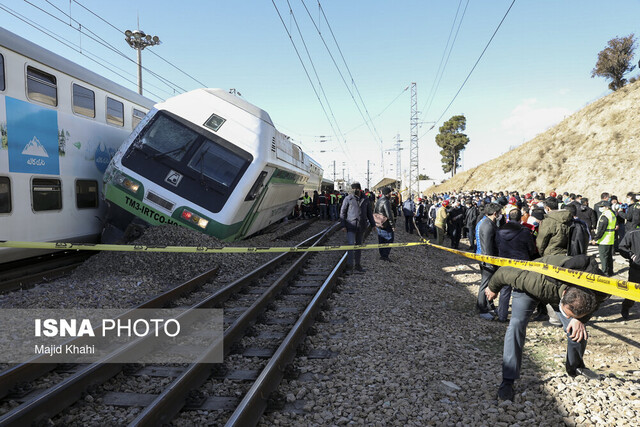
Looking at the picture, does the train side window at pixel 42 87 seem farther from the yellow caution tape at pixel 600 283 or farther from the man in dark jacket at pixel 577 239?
the man in dark jacket at pixel 577 239

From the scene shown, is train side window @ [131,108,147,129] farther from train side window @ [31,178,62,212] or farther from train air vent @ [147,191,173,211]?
train air vent @ [147,191,173,211]

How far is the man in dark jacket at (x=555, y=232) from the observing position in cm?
→ 600

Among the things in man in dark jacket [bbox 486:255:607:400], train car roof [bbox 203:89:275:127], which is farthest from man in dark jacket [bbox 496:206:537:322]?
train car roof [bbox 203:89:275:127]

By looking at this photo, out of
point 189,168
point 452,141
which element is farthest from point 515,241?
point 452,141

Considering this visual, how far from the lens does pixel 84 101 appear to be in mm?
9070

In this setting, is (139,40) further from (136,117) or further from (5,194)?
(5,194)

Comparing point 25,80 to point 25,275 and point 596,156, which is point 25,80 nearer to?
point 25,275

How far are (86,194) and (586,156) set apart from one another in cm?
3740

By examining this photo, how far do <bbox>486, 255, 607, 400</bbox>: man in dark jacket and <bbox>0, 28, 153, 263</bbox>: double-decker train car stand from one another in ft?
25.7

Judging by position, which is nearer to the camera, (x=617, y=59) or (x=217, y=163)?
(x=217, y=163)

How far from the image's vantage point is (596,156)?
33.1m

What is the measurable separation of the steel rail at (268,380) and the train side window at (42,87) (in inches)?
256

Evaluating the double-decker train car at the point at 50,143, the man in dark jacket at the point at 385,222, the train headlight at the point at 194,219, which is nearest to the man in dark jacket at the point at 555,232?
the man in dark jacket at the point at 385,222

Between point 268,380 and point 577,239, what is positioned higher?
point 577,239
